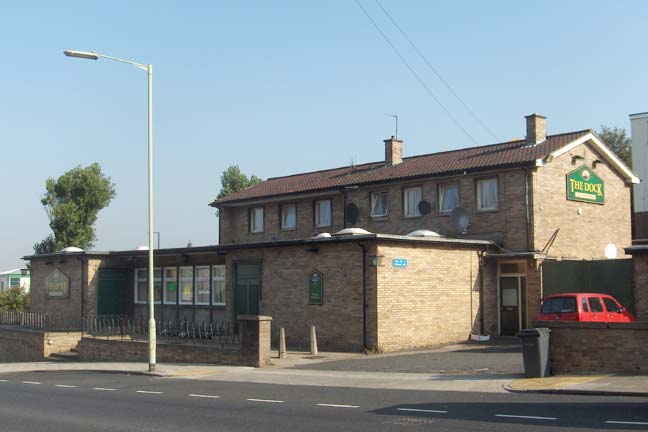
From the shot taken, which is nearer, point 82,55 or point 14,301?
point 82,55

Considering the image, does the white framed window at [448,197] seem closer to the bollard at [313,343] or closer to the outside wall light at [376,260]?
the outside wall light at [376,260]

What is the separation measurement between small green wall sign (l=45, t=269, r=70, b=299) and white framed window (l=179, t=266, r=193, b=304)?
6193 mm

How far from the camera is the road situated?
11.4 meters

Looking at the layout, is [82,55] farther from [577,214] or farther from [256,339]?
[577,214]

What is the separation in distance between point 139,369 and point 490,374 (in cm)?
1061

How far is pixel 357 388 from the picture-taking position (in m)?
16.7

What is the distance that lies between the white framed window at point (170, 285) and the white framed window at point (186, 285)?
1.15ft

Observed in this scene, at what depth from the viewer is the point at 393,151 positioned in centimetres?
3616

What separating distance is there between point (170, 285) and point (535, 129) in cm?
1685

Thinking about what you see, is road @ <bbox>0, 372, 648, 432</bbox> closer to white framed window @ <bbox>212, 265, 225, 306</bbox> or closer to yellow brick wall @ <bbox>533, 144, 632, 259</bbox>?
white framed window @ <bbox>212, 265, 225, 306</bbox>

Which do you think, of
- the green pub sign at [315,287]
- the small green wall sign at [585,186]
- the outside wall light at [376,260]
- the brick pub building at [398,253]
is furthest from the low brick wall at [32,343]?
the small green wall sign at [585,186]

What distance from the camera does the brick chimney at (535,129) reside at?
3114 centimetres

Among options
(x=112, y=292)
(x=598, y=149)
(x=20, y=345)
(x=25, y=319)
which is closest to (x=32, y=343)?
(x=20, y=345)

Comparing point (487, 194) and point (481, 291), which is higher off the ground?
point (487, 194)
